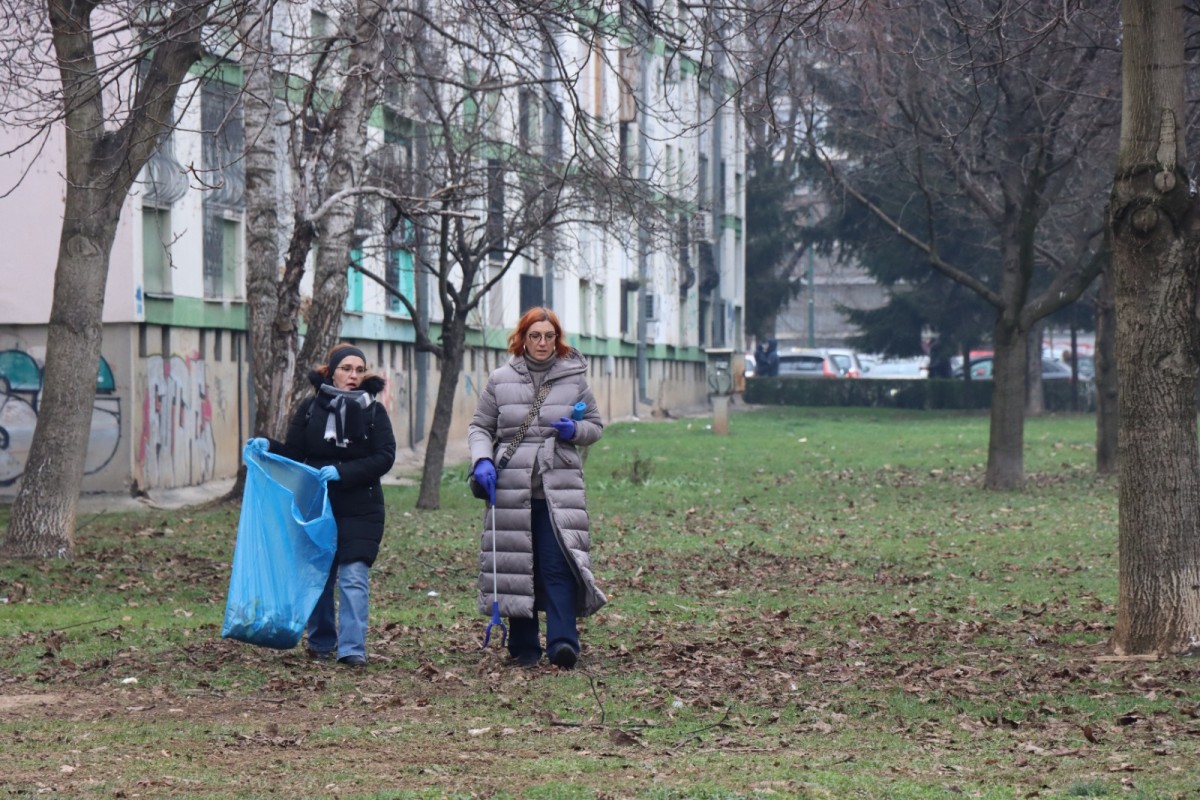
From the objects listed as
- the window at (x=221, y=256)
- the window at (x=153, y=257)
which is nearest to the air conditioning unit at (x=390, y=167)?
the window at (x=153, y=257)

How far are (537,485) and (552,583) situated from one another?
516 millimetres

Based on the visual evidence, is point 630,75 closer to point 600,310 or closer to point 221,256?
point 221,256

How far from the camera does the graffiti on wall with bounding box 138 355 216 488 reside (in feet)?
72.3

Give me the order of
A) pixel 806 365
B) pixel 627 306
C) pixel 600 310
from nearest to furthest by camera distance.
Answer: pixel 600 310 → pixel 627 306 → pixel 806 365

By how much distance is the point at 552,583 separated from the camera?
8.68m

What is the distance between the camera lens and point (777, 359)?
186 feet

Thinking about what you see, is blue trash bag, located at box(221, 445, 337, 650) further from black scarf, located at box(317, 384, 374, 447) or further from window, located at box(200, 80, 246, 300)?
window, located at box(200, 80, 246, 300)

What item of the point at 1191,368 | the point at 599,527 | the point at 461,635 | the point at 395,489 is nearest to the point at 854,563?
the point at 599,527

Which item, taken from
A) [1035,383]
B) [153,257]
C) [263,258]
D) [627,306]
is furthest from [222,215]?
[1035,383]

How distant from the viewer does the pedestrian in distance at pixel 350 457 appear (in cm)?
870

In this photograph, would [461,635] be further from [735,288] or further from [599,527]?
[735,288]

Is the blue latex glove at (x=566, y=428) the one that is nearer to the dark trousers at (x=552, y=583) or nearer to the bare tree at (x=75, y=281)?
the dark trousers at (x=552, y=583)

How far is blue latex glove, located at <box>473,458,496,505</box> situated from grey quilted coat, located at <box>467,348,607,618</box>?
0.14 feet

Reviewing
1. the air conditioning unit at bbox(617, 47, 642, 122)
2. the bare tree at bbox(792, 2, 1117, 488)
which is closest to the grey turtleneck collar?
the air conditioning unit at bbox(617, 47, 642, 122)
